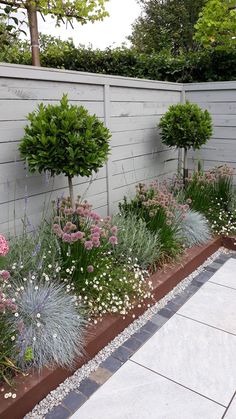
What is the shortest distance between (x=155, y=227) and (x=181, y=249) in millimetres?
344

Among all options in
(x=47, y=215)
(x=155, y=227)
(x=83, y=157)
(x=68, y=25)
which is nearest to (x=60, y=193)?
(x=47, y=215)

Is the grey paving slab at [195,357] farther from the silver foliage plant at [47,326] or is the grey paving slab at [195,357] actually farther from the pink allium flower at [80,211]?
the pink allium flower at [80,211]

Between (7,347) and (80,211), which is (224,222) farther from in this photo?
(7,347)

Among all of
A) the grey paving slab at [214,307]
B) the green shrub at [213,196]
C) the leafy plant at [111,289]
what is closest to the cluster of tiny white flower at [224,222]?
the green shrub at [213,196]

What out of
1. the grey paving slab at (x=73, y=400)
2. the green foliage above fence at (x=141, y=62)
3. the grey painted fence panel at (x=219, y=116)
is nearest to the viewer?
the grey paving slab at (x=73, y=400)

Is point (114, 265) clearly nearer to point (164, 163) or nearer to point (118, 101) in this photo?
point (118, 101)

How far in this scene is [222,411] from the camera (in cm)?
152

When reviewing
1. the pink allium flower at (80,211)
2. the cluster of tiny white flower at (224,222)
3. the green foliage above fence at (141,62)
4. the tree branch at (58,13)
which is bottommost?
the cluster of tiny white flower at (224,222)

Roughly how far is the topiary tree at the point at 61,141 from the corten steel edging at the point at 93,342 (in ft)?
3.20

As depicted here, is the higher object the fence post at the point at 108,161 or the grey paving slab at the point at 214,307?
the fence post at the point at 108,161

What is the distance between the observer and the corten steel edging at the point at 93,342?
1.42 metres

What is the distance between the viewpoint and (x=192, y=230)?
3.11 metres

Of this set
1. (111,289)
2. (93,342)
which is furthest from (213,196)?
(93,342)

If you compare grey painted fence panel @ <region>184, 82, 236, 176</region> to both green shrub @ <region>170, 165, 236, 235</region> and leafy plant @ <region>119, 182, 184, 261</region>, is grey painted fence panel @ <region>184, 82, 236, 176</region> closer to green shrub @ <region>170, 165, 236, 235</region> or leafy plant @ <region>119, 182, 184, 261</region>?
green shrub @ <region>170, 165, 236, 235</region>
